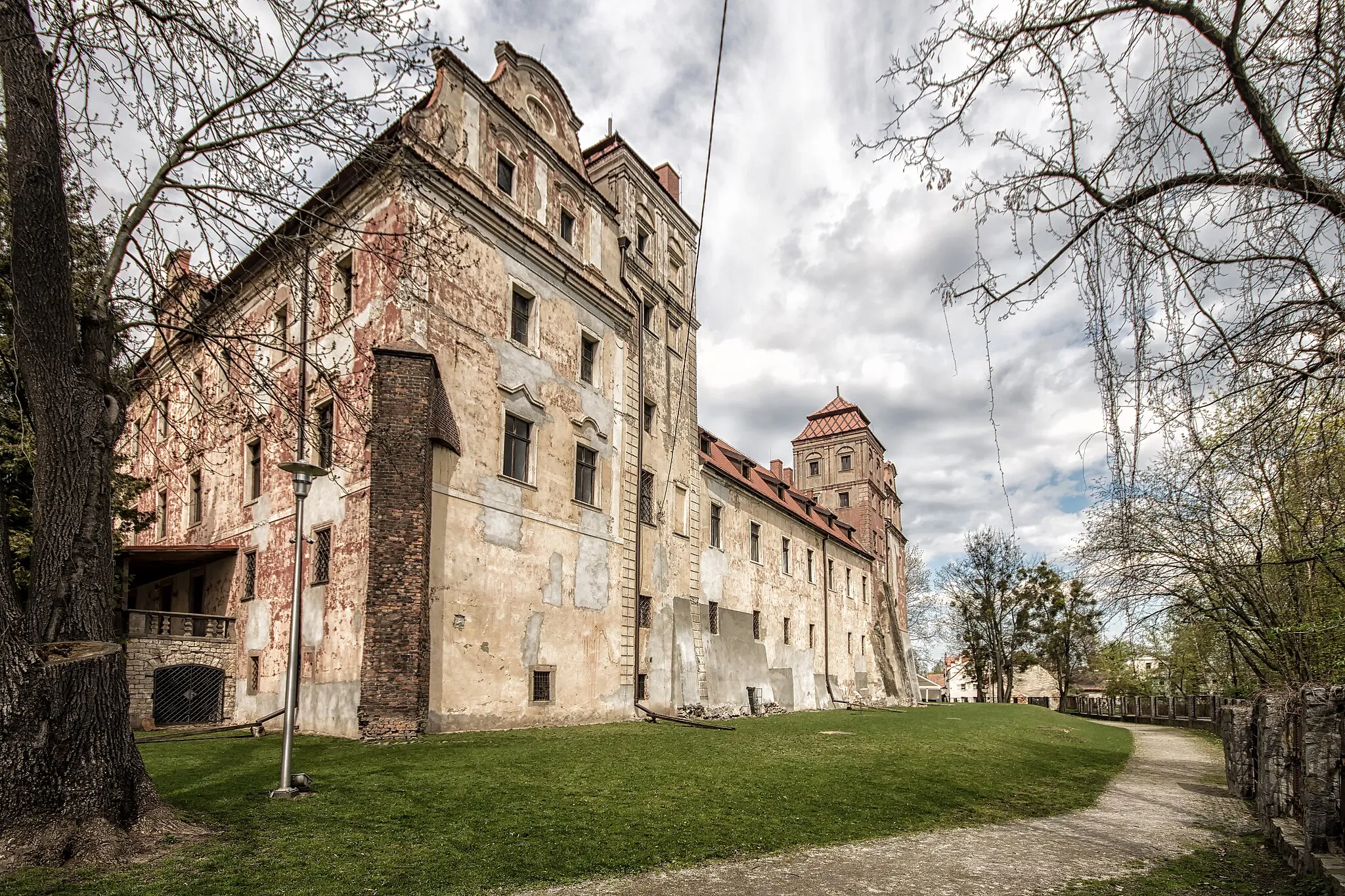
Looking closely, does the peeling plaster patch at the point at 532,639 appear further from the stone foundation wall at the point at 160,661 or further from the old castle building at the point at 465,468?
the stone foundation wall at the point at 160,661

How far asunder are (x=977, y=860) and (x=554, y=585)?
544 inches

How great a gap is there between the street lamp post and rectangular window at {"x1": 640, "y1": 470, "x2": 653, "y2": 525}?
1519cm

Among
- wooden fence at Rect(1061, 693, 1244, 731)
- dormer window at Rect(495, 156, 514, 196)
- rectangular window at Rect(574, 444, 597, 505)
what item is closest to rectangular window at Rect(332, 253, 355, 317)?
dormer window at Rect(495, 156, 514, 196)

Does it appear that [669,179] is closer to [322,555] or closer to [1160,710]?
[322,555]

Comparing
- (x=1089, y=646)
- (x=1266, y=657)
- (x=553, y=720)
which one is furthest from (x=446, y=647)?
(x=1089, y=646)

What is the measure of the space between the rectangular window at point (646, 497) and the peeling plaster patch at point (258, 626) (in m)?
10.5

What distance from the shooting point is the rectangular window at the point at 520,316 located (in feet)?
65.6

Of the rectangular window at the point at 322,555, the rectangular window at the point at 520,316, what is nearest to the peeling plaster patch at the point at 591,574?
the rectangular window at the point at 520,316

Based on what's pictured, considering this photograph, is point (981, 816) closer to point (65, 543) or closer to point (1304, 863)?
point (1304, 863)

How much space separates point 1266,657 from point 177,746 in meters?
21.4

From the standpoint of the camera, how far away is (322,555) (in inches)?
687

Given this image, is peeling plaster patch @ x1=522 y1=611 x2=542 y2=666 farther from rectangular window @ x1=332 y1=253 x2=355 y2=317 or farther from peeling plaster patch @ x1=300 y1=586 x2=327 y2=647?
rectangular window @ x1=332 y1=253 x2=355 y2=317

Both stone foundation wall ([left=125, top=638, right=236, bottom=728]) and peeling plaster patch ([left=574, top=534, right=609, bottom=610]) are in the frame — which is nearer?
stone foundation wall ([left=125, top=638, right=236, bottom=728])

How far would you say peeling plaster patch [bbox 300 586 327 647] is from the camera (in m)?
16.9
